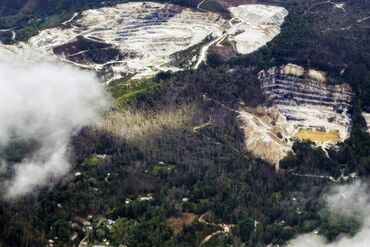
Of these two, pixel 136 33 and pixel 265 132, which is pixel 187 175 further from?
pixel 136 33

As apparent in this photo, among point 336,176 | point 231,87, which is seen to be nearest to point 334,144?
point 336,176

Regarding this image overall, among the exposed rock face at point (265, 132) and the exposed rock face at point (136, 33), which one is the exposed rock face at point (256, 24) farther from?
the exposed rock face at point (265, 132)

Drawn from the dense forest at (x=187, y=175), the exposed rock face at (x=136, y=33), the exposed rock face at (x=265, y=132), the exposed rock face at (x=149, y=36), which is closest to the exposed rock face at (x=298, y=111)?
the exposed rock face at (x=265, y=132)

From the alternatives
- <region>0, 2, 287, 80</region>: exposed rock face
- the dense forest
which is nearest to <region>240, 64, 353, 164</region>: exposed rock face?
the dense forest

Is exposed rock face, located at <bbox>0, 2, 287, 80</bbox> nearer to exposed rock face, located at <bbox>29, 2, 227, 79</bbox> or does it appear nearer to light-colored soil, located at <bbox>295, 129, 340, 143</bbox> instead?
exposed rock face, located at <bbox>29, 2, 227, 79</bbox>

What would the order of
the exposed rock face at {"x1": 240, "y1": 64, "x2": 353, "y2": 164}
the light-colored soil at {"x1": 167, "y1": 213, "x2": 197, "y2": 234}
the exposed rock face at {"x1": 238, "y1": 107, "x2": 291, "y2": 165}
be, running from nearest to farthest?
1. the light-colored soil at {"x1": 167, "y1": 213, "x2": 197, "y2": 234}
2. the exposed rock face at {"x1": 238, "y1": 107, "x2": 291, "y2": 165}
3. the exposed rock face at {"x1": 240, "y1": 64, "x2": 353, "y2": 164}

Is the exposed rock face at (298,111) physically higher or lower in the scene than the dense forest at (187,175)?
lower
